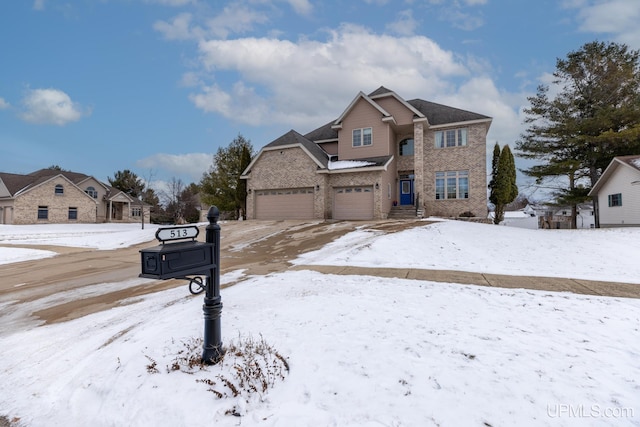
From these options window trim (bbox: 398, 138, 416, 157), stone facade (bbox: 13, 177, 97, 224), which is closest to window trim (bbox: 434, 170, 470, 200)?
window trim (bbox: 398, 138, 416, 157)

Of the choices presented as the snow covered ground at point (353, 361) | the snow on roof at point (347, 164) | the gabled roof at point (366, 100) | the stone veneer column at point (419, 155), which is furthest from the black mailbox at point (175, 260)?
the gabled roof at point (366, 100)

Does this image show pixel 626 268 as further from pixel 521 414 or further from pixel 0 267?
pixel 0 267

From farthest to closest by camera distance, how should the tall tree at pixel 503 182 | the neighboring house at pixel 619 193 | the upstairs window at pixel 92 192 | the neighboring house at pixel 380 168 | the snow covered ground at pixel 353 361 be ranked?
the upstairs window at pixel 92 192 → the tall tree at pixel 503 182 → the neighboring house at pixel 380 168 → the neighboring house at pixel 619 193 → the snow covered ground at pixel 353 361

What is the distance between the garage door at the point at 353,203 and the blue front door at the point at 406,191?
424 centimetres

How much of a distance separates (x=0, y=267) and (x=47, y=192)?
29246 millimetres

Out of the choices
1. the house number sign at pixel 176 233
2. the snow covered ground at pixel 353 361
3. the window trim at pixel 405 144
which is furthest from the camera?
the window trim at pixel 405 144

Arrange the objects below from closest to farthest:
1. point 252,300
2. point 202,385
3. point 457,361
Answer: point 202,385, point 457,361, point 252,300

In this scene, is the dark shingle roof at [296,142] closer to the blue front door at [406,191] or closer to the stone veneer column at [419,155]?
the blue front door at [406,191]

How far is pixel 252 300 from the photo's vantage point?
5.10 metres

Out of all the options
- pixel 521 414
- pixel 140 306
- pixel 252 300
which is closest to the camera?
pixel 521 414

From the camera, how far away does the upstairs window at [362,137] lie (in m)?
21.8

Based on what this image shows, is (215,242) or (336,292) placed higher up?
(215,242)

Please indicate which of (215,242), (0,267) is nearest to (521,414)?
(215,242)

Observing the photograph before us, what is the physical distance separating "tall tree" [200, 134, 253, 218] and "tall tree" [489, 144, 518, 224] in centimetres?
1892
